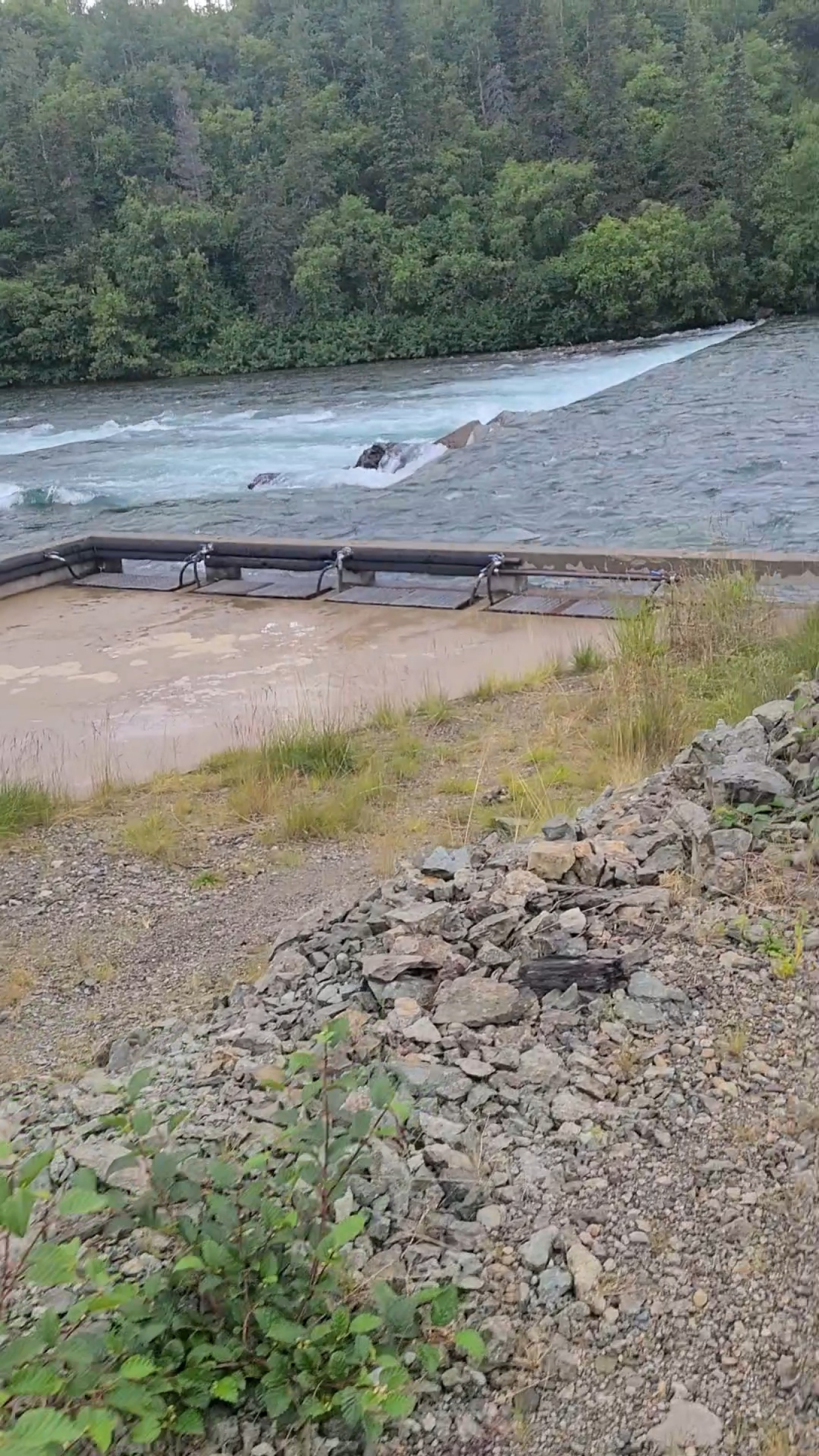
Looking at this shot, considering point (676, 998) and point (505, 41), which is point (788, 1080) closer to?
point (676, 998)

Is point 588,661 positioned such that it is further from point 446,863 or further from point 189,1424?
point 189,1424

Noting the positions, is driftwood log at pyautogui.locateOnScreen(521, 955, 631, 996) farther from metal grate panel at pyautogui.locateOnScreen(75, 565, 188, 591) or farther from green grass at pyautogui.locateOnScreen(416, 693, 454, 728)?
metal grate panel at pyautogui.locateOnScreen(75, 565, 188, 591)

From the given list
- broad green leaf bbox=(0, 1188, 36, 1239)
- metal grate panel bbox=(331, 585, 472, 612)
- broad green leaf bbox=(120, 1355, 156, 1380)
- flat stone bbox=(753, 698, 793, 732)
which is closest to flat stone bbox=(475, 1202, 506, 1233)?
broad green leaf bbox=(120, 1355, 156, 1380)

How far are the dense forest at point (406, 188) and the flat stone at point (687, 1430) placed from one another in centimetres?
4895

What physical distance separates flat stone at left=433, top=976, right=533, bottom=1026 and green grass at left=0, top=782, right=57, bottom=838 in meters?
3.44

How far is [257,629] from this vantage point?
10875mm

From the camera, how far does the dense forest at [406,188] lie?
49625 millimetres

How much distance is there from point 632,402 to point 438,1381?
85.9ft

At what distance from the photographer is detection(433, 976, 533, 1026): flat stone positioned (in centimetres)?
373

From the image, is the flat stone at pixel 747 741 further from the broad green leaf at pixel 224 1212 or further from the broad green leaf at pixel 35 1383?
the broad green leaf at pixel 35 1383

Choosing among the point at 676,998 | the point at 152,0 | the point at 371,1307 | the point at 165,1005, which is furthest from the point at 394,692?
the point at 152,0

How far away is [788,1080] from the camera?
131 inches

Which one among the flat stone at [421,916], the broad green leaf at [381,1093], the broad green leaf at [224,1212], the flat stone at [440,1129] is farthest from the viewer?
the flat stone at [421,916]

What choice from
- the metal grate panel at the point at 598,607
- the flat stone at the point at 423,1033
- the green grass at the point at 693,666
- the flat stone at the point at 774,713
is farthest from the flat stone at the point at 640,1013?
the metal grate panel at the point at 598,607
